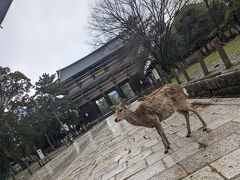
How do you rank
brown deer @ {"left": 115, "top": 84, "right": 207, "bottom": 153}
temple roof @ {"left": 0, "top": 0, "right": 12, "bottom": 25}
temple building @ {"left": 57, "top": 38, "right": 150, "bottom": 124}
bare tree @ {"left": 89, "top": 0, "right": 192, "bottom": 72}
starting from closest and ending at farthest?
1. temple roof @ {"left": 0, "top": 0, "right": 12, "bottom": 25}
2. brown deer @ {"left": 115, "top": 84, "right": 207, "bottom": 153}
3. bare tree @ {"left": 89, "top": 0, "right": 192, "bottom": 72}
4. temple building @ {"left": 57, "top": 38, "right": 150, "bottom": 124}

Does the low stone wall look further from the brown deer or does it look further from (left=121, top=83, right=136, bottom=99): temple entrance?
(left=121, top=83, right=136, bottom=99): temple entrance

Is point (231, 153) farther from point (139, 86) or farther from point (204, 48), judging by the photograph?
point (139, 86)

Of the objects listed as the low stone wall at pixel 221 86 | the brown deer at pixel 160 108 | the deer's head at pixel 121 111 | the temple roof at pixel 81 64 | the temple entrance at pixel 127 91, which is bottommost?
the low stone wall at pixel 221 86

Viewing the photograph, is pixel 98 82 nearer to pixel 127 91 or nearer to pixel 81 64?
pixel 81 64

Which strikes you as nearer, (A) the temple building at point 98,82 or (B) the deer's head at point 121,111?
(B) the deer's head at point 121,111

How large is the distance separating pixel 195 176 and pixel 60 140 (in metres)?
47.8

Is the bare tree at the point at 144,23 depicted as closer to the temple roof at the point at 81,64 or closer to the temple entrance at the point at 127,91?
the temple roof at the point at 81,64

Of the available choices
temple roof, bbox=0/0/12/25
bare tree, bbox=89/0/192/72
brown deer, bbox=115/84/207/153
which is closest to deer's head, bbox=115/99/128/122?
brown deer, bbox=115/84/207/153

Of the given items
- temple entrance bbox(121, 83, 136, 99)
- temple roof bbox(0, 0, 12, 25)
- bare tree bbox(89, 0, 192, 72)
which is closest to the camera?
temple roof bbox(0, 0, 12, 25)

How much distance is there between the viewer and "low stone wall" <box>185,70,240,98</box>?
7.84 metres

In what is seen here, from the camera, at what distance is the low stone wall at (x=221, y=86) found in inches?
309

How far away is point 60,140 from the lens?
50.5 metres

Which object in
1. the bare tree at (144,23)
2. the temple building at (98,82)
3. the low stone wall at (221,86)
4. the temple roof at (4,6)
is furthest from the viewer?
the temple building at (98,82)

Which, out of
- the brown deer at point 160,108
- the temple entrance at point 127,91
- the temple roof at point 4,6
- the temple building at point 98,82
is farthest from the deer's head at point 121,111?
the temple entrance at point 127,91
